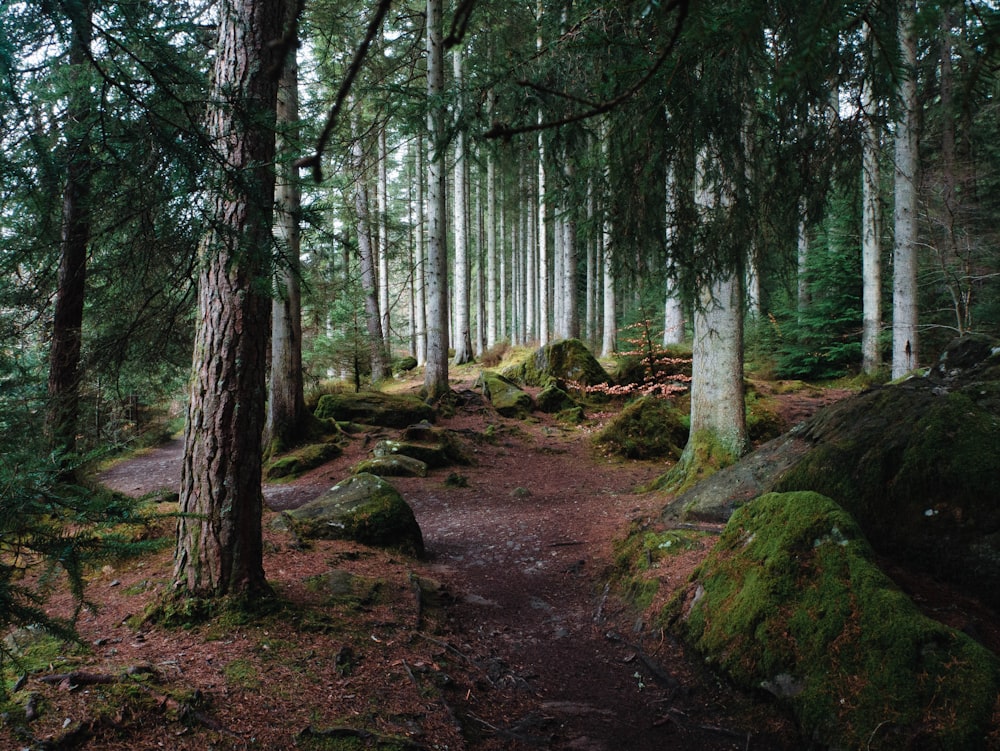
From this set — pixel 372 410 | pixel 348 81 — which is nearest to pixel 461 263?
pixel 372 410

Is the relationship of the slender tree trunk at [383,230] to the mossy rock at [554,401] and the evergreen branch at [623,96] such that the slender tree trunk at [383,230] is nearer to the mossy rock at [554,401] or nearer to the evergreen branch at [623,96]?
the mossy rock at [554,401]

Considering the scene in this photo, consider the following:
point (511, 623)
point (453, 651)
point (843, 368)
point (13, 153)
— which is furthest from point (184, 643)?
point (843, 368)

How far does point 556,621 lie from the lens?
475 cm

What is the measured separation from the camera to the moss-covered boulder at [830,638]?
254 centimetres

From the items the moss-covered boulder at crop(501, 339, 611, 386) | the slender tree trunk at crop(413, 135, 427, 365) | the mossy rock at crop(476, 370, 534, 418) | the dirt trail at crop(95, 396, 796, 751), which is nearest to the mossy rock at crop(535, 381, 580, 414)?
the mossy rock at crop(476, 370, 534, 418)

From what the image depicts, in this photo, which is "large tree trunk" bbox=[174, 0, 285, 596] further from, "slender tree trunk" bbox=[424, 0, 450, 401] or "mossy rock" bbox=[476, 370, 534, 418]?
"mossy rock" bbox=[476, 370, 534, 418]

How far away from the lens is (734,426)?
715 centimetres

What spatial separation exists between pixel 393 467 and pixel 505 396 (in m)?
4.99

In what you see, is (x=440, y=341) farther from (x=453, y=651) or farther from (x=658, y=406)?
(x=453, y=651)

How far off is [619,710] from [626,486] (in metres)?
5.45

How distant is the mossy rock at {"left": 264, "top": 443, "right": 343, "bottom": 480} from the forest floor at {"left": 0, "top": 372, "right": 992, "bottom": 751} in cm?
427

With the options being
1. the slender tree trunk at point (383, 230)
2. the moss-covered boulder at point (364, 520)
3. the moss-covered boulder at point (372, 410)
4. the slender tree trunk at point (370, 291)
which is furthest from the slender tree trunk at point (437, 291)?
the moss-covered boulder at point (364, 520)

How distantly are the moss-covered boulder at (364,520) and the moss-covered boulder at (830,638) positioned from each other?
9.75ft

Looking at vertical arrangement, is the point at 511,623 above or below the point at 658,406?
below
